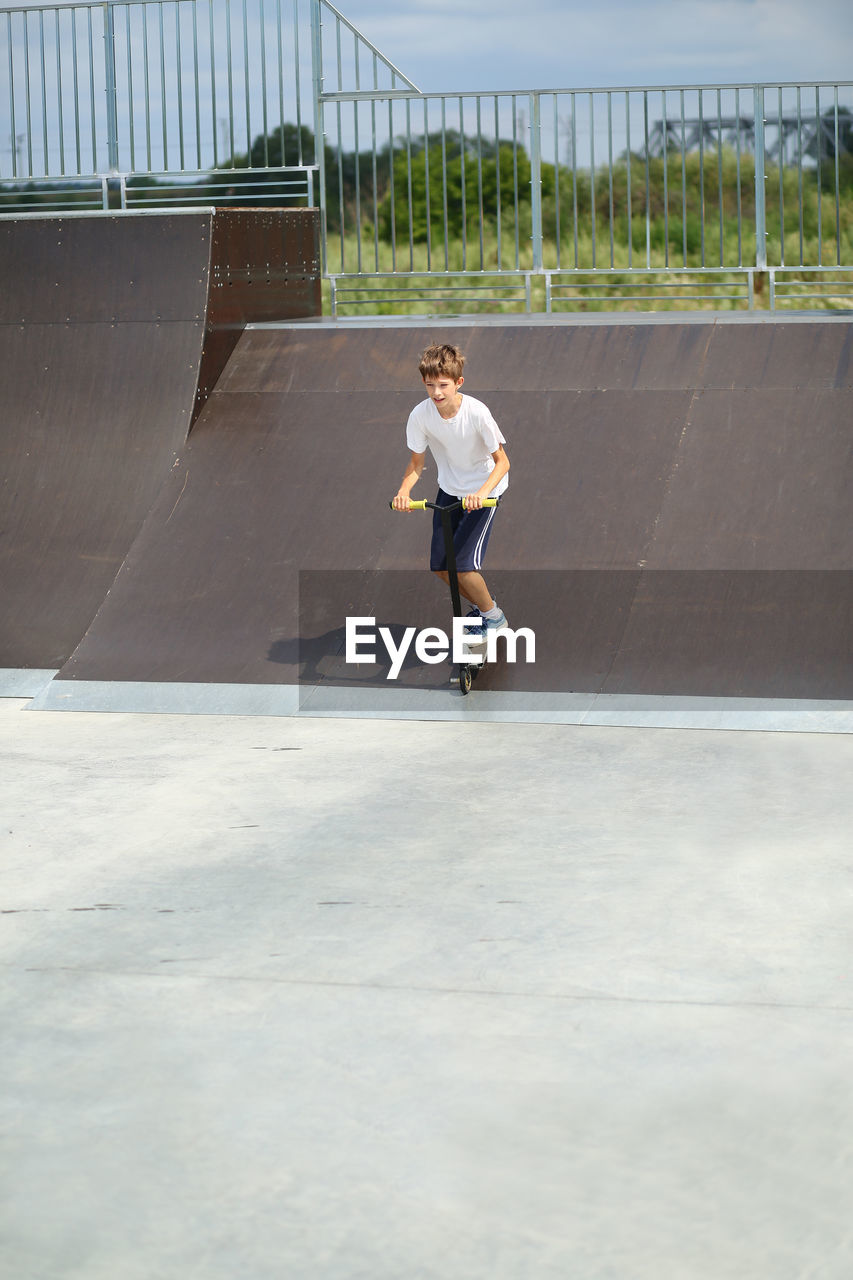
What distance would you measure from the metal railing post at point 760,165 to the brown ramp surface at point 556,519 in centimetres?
207

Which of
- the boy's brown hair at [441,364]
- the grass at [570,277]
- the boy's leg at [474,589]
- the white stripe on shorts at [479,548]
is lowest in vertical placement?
the boy's leg at [474,589]

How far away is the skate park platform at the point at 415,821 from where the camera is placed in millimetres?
3137

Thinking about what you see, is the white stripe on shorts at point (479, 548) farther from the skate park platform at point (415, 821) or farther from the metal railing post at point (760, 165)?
the metal railing post at point (760, 165)

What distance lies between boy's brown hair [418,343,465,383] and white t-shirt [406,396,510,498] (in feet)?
0.61

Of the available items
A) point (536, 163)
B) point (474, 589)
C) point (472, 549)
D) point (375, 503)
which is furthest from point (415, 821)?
point (536, 163)

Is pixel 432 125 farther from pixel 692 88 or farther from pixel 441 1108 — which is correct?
A: pixel 441 1108

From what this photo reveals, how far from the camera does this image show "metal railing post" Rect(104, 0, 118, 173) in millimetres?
12578

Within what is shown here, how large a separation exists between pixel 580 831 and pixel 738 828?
1.99ft

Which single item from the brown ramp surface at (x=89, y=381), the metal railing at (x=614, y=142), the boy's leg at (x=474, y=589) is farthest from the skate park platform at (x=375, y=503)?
the metal railing at (x=614, y=142)

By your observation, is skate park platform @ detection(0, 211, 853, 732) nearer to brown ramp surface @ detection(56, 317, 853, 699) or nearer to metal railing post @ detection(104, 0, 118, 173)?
brown ramp surface @ detection(56, 317, 853, 699)

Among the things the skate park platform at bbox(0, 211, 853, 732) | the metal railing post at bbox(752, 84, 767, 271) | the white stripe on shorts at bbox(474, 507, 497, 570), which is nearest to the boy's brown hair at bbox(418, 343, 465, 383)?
the white stripe on shorts at bbox(474, 507, 497, 570)

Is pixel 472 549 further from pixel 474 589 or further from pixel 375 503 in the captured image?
pixel 375 503

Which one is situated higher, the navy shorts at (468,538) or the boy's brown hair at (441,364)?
the boy's brown hair at (441,364)

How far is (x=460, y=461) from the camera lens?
25.7ft
